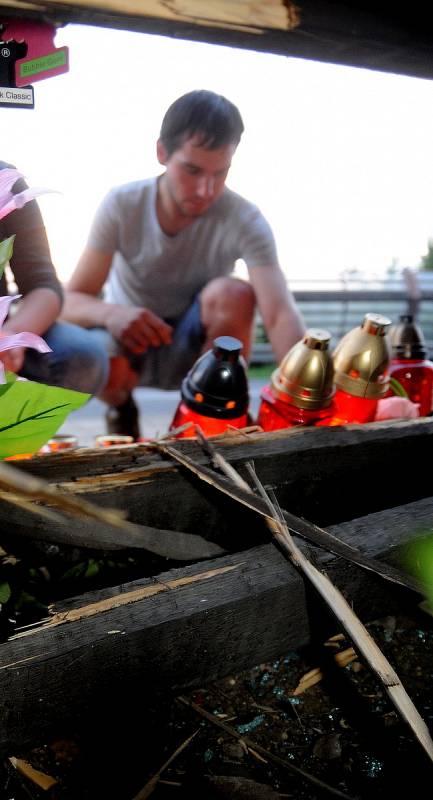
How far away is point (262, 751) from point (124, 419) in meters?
1.26

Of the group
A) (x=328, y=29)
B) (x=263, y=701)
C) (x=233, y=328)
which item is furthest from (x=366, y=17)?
(x=263, y=701)

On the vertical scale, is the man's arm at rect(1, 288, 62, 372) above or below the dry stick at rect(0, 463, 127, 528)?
below

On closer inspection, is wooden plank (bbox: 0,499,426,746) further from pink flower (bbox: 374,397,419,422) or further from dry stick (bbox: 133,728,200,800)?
pink flower (bbox: 374,397,419,422)

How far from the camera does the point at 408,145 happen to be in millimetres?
1548

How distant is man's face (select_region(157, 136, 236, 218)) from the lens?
1.36 m

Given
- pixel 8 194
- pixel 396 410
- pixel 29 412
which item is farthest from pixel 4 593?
pixel 396 410

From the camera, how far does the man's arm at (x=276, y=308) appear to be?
1565 mm

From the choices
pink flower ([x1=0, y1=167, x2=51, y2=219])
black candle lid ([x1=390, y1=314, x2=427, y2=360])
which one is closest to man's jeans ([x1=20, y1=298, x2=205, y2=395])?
black candle lid ([x1=390, y1=314, x2=427, y2=360])

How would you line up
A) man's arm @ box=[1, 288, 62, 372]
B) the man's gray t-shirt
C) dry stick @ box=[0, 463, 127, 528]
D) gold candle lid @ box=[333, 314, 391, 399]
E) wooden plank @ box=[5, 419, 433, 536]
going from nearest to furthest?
dry stick @ box=[0, 463, 127, 528] < wooden plank @ box=[5, 419, 433, 536] < gold candle lid @ box=[333, 314, 391, 399] < man's arm @ box=[1, 288, 62, 372] < the man's gray t-shirt

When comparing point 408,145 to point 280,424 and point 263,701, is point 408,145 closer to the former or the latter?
point 280,424

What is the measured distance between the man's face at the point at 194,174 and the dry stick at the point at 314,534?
88 cm

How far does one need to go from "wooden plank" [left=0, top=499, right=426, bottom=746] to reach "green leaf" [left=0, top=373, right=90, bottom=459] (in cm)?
21

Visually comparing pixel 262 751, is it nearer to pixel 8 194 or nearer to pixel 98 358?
pixel 8 194

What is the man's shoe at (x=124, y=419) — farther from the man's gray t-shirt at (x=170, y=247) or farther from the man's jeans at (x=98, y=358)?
the man's gray t-shirt at (x=170, y=247)
